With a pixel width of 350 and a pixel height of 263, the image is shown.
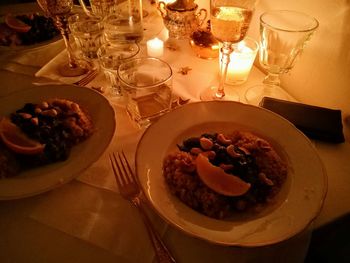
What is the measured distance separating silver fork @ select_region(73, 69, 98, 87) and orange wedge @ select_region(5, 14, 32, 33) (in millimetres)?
341

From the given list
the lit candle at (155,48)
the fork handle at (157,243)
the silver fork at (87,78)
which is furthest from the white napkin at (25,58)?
the fork handle at (157,243)

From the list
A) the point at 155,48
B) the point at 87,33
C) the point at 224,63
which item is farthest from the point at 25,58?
the point at 224,63

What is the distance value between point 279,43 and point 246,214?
0.61 m

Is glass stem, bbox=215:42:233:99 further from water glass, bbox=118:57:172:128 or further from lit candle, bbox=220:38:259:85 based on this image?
water glass, bbox=118:57:172:128

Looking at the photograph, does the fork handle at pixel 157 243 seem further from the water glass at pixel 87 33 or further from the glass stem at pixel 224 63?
the water glass at pixel 87 33

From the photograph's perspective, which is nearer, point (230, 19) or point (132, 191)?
point (132, 191)

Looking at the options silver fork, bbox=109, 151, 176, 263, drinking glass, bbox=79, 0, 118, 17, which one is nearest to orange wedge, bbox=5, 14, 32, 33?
drinking glass, bbox=79, 0, 118, 17

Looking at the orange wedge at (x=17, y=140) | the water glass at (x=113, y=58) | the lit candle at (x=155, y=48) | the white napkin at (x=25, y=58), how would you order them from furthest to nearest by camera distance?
the lit candle at (x=155, y=48)
the white napkin at (x=25, y=58)
the water glass at (x=113, y=58)
the orange wedge at (x=17, y=140)

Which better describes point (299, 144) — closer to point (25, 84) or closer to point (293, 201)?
point (293, 201)

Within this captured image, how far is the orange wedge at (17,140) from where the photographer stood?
2.12 ft

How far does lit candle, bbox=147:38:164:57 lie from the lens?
1203 mm

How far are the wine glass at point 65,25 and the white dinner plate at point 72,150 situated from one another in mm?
240

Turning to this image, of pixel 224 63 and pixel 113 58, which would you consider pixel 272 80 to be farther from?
pixel 113 58

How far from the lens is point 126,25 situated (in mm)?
1254
